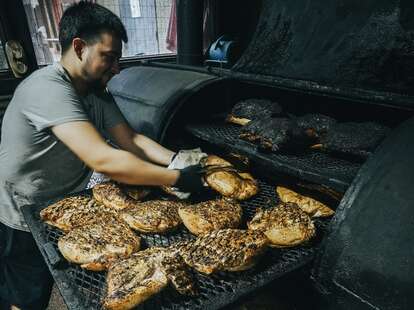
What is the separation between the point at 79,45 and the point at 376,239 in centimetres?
248

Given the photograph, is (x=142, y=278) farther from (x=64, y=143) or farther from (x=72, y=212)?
(x=64, y=143)

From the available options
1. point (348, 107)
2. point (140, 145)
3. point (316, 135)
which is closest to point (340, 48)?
point (348, 107)

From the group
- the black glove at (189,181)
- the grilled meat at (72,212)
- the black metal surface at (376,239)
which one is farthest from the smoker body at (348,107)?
the grilled meat at (72,212)

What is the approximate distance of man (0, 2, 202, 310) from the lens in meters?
2.24

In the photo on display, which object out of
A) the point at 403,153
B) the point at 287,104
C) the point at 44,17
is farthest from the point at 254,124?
the point at 44,17

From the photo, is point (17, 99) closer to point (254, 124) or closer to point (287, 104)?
point (254, 124)

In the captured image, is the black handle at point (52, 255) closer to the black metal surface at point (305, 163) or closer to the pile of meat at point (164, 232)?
the pile of meat at point (164, 232)

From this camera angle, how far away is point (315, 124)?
8.15 feet

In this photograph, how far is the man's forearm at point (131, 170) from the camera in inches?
88.6

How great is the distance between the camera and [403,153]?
4.67 ft

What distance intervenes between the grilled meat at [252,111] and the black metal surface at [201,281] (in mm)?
1239

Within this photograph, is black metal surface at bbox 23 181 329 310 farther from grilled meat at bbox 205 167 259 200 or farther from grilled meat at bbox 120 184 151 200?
grilled meat at bbox 205 167 259 200

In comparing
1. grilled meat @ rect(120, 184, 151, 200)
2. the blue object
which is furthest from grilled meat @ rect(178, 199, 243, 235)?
the blue object

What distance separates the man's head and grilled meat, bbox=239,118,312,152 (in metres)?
1.29
